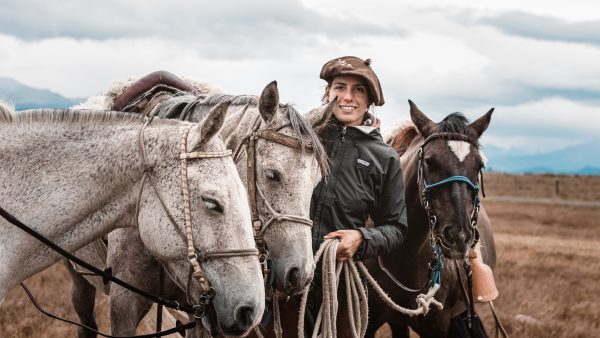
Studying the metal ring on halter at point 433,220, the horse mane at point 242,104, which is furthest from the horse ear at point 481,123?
the horse mane at point 242,104

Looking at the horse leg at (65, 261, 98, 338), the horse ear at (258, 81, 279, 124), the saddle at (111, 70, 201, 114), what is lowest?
the horse leg at (65, 261, 98, 338)

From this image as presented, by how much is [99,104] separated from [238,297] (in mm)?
3314

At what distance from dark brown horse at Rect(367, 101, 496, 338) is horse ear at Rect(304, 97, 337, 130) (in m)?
1.17

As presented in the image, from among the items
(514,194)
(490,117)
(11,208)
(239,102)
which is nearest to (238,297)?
(11,208)

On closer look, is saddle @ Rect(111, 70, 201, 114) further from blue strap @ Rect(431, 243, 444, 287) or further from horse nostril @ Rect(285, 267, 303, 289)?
blue strap @ Rect(431, 243, 444, 287)

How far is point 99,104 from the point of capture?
5387mm

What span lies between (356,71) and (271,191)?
3.94 feet

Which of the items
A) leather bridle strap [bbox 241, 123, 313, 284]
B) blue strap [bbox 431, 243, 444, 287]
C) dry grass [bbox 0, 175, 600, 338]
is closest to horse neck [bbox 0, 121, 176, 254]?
leather bridle strap [bbox 241, 123, 313, 284]

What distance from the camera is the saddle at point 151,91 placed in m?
4.50

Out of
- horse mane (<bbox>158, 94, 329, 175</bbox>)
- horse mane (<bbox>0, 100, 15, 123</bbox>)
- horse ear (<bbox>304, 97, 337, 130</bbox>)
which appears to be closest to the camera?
horse mane (<bbox>0, 100, 15, 123</bbox>)

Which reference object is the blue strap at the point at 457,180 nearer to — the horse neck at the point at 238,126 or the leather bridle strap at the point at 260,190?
the leather bridle strap at the point at 260,190

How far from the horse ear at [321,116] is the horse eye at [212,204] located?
1.31m

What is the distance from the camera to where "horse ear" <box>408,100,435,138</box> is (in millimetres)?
5016

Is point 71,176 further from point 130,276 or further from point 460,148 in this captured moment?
point 460,148
